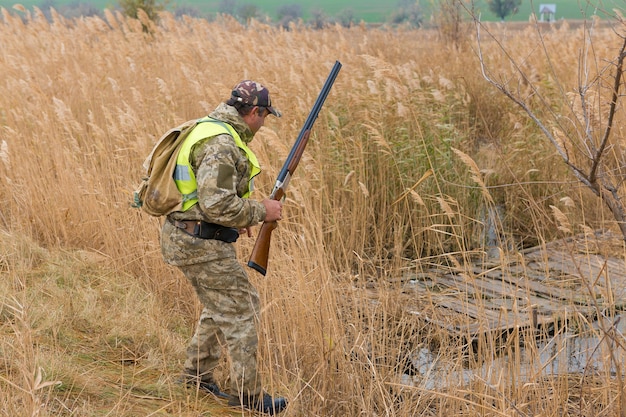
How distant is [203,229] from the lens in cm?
367

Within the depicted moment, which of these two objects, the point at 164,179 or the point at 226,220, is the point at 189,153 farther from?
the point at 226,220

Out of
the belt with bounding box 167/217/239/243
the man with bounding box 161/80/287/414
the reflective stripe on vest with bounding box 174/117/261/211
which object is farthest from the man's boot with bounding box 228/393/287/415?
the reflective stripe on vest with bounding box 174/117/261/211

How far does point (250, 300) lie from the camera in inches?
148

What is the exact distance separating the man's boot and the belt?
75 cm

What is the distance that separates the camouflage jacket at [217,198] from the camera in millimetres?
3506

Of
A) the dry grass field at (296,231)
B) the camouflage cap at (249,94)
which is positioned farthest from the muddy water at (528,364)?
the camouflage cap at (249,94)

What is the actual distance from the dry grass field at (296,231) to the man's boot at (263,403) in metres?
0.08

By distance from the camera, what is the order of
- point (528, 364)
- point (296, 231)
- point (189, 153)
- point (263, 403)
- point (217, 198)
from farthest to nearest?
point (296, 231), point (528, 364), point (263, 403), point (189, 153), point (217, 198)

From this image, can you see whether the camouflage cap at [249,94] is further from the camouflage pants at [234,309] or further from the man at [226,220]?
the camouflage pants at [234,309]

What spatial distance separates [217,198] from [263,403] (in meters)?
1.01

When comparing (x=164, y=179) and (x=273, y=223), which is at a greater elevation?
(x=164, y=179)

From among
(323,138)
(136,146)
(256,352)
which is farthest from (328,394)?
(323,138)

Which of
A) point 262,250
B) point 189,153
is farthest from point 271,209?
point 189,153

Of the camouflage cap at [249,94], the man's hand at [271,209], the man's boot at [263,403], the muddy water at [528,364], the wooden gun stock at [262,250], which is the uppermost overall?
the camouflage cap at [249,94]
